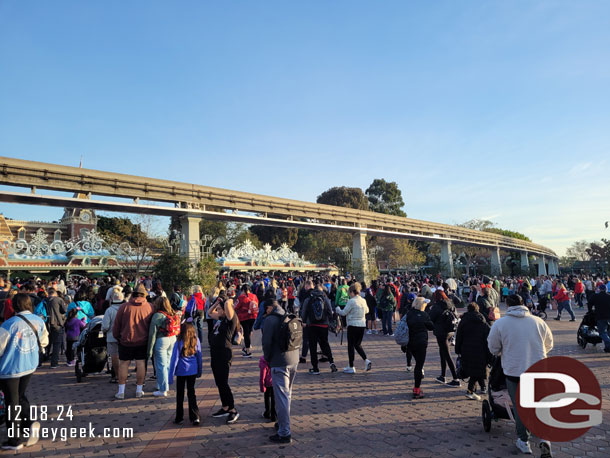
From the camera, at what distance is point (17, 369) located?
468 cm

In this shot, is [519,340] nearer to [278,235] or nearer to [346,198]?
[278,235]

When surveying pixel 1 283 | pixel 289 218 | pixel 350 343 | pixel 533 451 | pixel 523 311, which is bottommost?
pixel 533 451

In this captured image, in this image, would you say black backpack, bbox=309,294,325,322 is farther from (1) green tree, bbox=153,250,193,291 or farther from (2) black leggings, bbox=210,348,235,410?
(1) green tree, bbox=153,250,193,291

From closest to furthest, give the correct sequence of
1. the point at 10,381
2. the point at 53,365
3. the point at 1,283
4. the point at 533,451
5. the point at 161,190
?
the point at 533,451, the point at 10,381, the point at 53,365, the point at 1,283, the point at 161,190

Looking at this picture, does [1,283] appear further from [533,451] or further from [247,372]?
[533,451]

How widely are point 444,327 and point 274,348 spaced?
385cm

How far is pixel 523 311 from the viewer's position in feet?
14.6

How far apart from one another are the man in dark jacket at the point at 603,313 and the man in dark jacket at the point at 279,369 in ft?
28.1

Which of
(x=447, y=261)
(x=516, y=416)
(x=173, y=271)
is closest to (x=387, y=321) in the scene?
(x=516, y=416)

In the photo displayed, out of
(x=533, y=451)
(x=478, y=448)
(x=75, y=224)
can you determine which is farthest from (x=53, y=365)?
(x=75, y=224)

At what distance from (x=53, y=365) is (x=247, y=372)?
479cm

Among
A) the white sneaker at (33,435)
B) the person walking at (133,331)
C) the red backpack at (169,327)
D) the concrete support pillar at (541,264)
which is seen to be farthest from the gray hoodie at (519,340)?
→ the concrete support pillar at (541,264)

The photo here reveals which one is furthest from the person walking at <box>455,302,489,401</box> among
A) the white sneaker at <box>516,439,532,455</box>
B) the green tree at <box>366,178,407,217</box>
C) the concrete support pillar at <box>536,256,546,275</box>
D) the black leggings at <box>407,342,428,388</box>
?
the concrete support pillar at <box>536,256,546,275</box>

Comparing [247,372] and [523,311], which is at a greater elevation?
[523,311]
